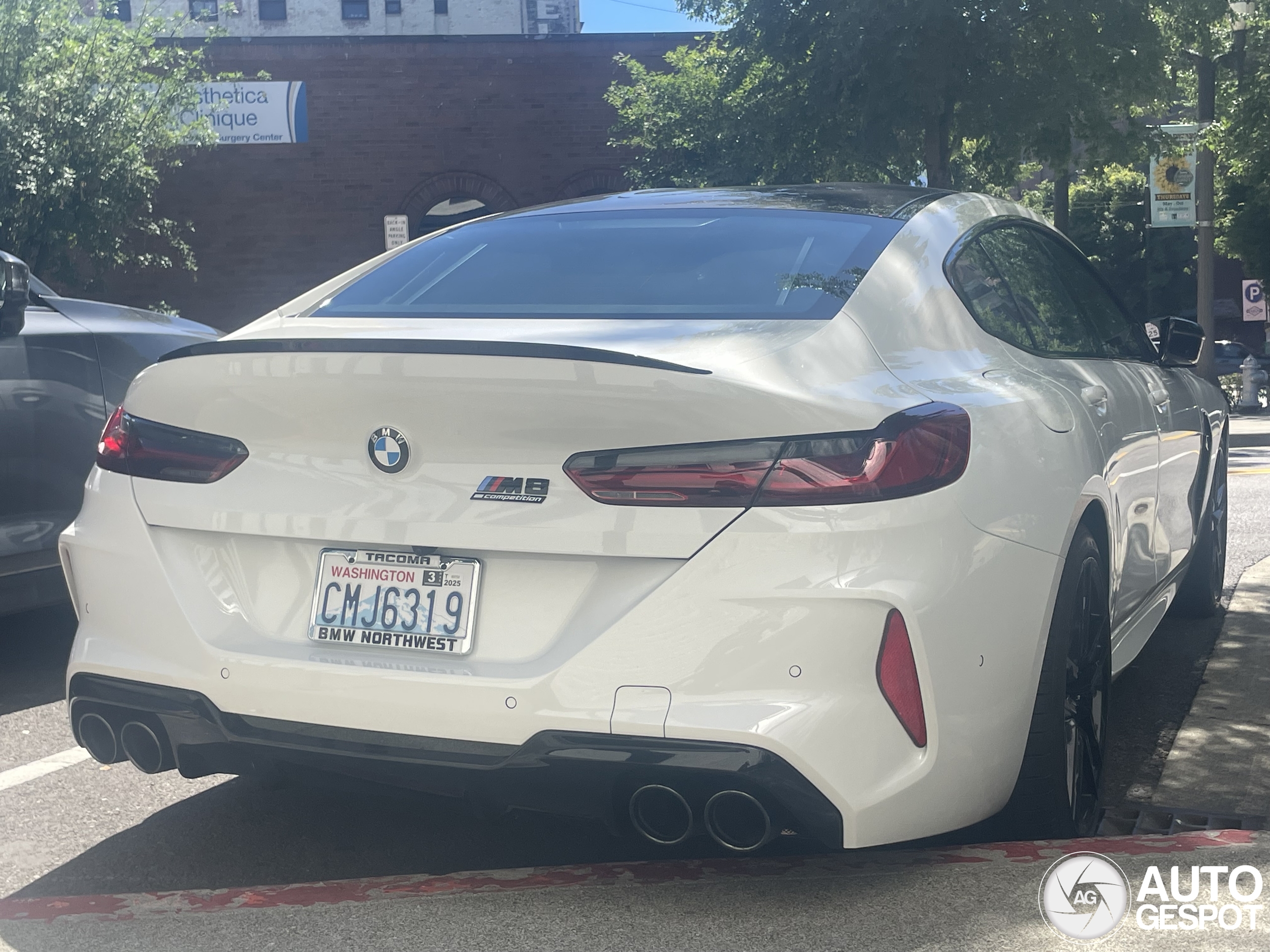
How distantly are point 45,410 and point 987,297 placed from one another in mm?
3514

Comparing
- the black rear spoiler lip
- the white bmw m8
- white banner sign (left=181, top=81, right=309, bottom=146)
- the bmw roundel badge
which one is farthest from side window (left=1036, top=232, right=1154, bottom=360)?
white banner sign (left=181, top=81, right=309, bottom=146)

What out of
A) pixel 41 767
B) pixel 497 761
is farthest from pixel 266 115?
pixel 497 761

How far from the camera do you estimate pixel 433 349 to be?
274 cm

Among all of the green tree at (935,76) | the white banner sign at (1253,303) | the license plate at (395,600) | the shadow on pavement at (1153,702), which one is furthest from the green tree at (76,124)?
the white banner sign at (1253,303)

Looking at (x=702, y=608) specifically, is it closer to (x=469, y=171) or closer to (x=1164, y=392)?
(x=1164, y=392)

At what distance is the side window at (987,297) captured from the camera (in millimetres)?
3436

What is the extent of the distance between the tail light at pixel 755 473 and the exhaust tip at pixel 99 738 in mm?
1223

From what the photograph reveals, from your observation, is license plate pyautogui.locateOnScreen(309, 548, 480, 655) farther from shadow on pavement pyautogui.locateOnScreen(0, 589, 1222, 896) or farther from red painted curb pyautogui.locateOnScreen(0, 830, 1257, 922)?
red painted curb pyautogui.locateOnScreen(0, 830, 1257, 922)

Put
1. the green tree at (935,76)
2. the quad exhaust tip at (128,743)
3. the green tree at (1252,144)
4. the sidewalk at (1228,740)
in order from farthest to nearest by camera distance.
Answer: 1. the green tree at (1252,144)
2. the green tree at (935,76)
3. the sidewalk at (1228,740)
4. the quad exhaust tip at (128,743)

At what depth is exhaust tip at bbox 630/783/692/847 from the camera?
263cm

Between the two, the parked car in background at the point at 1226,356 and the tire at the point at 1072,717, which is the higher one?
the parked car in background at the point at 1226,356

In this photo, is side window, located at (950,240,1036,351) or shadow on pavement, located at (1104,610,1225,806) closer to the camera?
side window, located at (950,240,1036,351)

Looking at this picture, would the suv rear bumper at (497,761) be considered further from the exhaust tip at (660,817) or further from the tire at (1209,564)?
the tire at (1209,564)

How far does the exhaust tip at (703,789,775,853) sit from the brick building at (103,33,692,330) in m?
27.2
